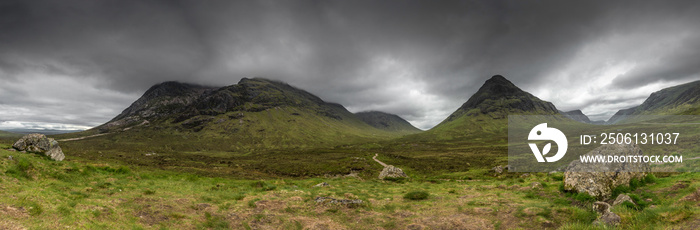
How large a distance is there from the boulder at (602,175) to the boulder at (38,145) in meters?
56.8

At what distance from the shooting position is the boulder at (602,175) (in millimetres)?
A: 17344

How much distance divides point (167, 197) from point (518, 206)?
26266mm

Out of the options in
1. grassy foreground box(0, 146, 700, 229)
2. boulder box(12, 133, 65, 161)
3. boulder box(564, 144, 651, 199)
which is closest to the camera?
grassy foreground box(0, 146, 700, 229)

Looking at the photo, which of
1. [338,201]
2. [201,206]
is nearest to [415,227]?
[338,201]

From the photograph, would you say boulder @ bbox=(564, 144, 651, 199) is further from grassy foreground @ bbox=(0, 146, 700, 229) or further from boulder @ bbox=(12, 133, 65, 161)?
boulder @ bbox=(12, 133, 65, 161)

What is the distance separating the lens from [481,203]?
60.8 ft

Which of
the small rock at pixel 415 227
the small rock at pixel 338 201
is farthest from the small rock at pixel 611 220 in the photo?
the small rock at pixel 338 201

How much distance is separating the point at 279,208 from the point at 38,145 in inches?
1465

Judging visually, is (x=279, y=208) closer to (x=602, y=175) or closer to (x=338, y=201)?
(x=338, y=201)

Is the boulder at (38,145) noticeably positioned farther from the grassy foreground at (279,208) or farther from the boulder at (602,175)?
the boulder at (602,175)

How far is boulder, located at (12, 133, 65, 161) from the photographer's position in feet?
99.5

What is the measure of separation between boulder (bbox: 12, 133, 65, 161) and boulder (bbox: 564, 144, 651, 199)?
56.8m

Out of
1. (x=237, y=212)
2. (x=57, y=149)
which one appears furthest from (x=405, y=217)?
(x=57, y=149)

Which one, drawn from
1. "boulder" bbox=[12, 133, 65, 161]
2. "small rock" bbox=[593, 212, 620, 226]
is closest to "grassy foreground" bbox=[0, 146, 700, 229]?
Result: "small rock" bbox=[593, 212, 620, 226]
